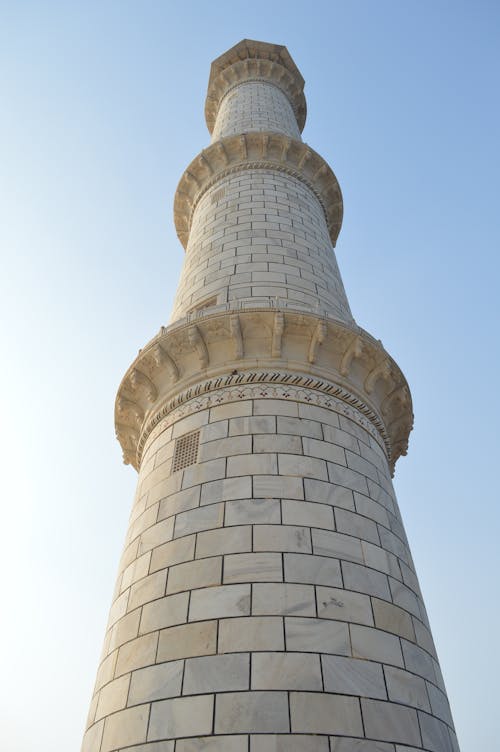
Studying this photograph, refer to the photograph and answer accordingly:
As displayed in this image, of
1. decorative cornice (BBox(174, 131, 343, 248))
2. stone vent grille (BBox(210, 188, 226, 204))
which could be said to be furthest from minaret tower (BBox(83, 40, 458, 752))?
decorative cornice (BBox(174, 131, 343, 248))

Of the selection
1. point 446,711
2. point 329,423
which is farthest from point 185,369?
point 446,711

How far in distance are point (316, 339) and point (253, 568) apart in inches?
142

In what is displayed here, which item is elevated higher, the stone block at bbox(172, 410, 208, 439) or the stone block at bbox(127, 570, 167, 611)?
the stone block at bbox(172, 410, 208, 439)

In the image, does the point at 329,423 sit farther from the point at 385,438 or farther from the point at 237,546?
the point at 237,546

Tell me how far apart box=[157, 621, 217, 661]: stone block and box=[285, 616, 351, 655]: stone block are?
0.66 m

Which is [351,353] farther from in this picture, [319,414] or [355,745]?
[355,745]

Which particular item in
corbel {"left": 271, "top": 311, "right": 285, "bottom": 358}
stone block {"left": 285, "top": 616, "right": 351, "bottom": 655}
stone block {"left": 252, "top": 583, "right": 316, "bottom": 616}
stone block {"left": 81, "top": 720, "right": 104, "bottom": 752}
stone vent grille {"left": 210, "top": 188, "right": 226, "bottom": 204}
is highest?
stone vent grille {"left": 210, "top": 188, "right": 226, "bottom": 204}

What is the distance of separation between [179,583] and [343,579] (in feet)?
5.13

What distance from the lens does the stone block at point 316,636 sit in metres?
4.88

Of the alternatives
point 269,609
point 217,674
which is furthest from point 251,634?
point 217,674

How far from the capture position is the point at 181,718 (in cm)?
461

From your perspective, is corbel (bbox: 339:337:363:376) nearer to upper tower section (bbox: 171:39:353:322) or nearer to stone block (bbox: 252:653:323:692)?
upper tower section (bbox: 171:39:353:322)

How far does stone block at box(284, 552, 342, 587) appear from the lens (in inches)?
212

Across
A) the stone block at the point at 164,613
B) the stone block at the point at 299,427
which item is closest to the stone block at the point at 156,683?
the stone block at the point at 164,613
